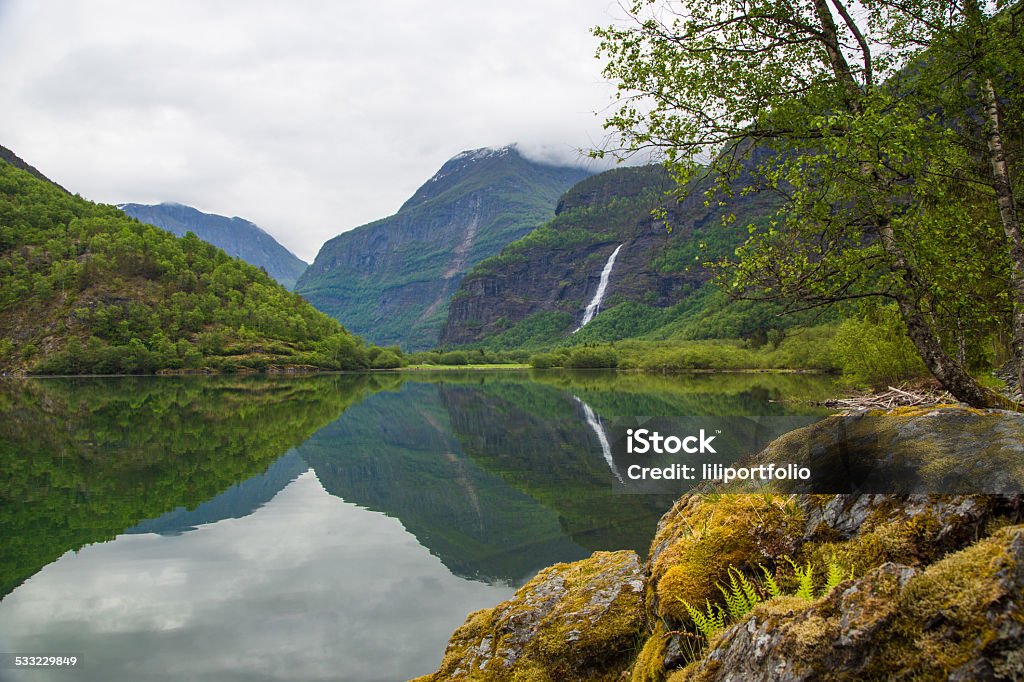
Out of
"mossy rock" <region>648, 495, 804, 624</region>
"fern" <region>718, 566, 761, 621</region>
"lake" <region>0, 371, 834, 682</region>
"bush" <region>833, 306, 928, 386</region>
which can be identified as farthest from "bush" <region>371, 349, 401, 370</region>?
"fern" <region>718, 566, 761, 621</region>

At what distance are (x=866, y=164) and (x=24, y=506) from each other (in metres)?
23.6

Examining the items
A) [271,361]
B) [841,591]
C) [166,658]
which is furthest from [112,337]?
[841,591]

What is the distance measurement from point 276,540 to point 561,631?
470 inches

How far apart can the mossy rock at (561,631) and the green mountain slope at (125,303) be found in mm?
144299

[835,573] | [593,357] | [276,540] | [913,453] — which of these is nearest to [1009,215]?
[913,453]

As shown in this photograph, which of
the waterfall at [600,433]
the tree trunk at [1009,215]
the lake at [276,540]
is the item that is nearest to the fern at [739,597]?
the lake at [276,540]

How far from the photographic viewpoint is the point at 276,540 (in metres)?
16.0

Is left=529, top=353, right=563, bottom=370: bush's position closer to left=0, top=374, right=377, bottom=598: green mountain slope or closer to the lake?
left=0, top=374, right=377, bottom=598: green mountain slope

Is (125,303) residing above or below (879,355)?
above

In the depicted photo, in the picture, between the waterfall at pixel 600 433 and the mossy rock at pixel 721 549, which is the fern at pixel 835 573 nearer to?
the mossy rock at pixel 721 549

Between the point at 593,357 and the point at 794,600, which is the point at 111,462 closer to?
the point at 794,600

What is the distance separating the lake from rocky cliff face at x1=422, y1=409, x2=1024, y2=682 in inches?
133

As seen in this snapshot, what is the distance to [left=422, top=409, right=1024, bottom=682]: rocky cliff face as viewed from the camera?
3.04 meters

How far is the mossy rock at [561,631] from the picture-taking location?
626 cm
